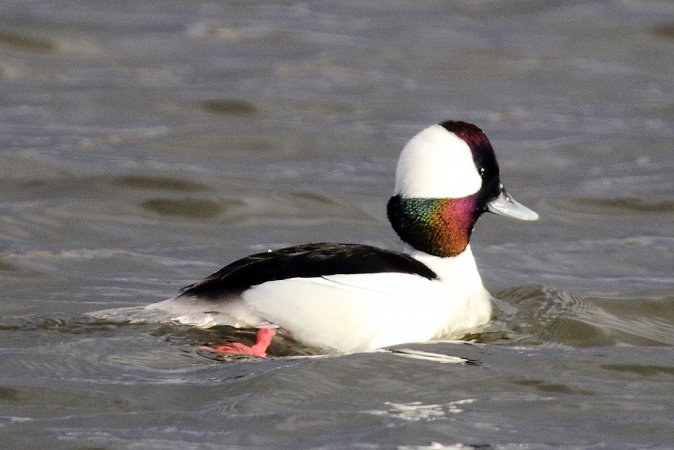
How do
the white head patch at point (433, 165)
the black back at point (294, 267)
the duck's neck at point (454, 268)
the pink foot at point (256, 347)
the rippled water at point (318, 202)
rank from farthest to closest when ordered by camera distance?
1. the duck's neck at point (454, 268)
2. the white head patch at point (433, 165)
3. the black back at point (294, 267)
4. the pink foot at point (256, 347)
5. the rippled water at point (318, 202)

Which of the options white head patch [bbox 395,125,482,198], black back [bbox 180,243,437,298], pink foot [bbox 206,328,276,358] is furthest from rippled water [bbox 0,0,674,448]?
white head patch [bbox 395,125,482,198]

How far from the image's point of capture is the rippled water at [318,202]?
651 cm

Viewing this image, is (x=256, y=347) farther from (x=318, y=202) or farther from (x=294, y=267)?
(x=318, y=202)

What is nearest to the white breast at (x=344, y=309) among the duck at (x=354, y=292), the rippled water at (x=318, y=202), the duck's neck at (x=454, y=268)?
the duck at (x=354, y=292)

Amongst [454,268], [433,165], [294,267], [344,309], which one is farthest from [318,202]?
[344,309]

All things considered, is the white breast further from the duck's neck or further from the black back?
the duck's neck

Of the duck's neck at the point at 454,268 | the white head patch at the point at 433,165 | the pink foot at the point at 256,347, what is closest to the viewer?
the pink foot at the point at 256,347

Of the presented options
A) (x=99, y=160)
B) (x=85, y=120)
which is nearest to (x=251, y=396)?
(x=99, y=160)

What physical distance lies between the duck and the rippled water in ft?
0.43

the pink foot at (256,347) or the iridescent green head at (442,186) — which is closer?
the pink foot at (256,347)

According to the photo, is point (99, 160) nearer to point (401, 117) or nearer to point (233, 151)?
point (233, 151)

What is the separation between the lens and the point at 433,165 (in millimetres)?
7695

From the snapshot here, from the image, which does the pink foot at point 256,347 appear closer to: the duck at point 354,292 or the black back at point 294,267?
the duck at point 354,292

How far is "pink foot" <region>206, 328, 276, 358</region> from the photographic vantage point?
716 cm
